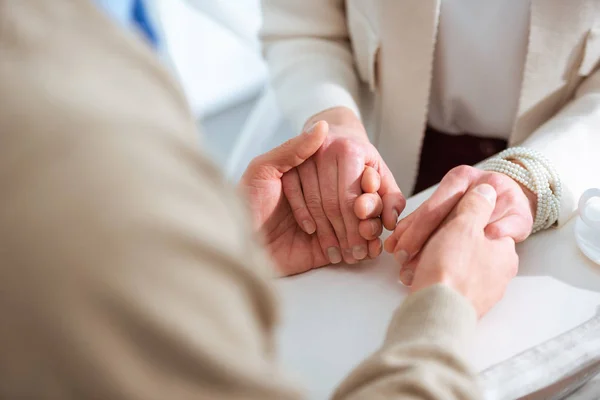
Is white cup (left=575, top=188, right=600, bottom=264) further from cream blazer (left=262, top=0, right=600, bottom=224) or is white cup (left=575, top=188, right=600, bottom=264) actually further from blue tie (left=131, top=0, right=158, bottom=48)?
blue tie (left=131, top=0, right=158, bottom=48)

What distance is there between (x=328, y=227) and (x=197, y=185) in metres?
0.42

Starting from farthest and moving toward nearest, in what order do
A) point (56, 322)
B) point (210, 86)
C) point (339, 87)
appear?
point (210, 86), point (339, 87), point (56, 322)

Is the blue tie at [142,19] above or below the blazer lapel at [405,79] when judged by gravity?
below

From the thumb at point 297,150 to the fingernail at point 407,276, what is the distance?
0.17 m

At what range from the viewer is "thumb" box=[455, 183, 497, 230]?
558 millimetres

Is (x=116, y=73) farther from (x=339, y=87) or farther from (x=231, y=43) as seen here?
(x=231, y=43)

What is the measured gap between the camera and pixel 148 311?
0.64ft

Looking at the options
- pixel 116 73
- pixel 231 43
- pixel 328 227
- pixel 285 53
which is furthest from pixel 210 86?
pixel 116 73

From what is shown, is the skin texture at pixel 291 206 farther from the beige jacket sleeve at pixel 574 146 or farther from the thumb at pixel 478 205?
the beige jacket sleeve at pixel 574 146

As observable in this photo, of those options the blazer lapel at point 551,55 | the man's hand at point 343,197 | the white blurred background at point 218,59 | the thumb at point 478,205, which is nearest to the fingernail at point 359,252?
the man's hand at point 343,197

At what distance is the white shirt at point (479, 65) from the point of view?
0.75 m

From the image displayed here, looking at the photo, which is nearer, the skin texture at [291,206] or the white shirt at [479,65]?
the skin texture at [291,206]

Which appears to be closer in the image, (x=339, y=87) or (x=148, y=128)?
(x=148, y=128)

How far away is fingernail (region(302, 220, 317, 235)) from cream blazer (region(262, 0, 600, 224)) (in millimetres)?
226
